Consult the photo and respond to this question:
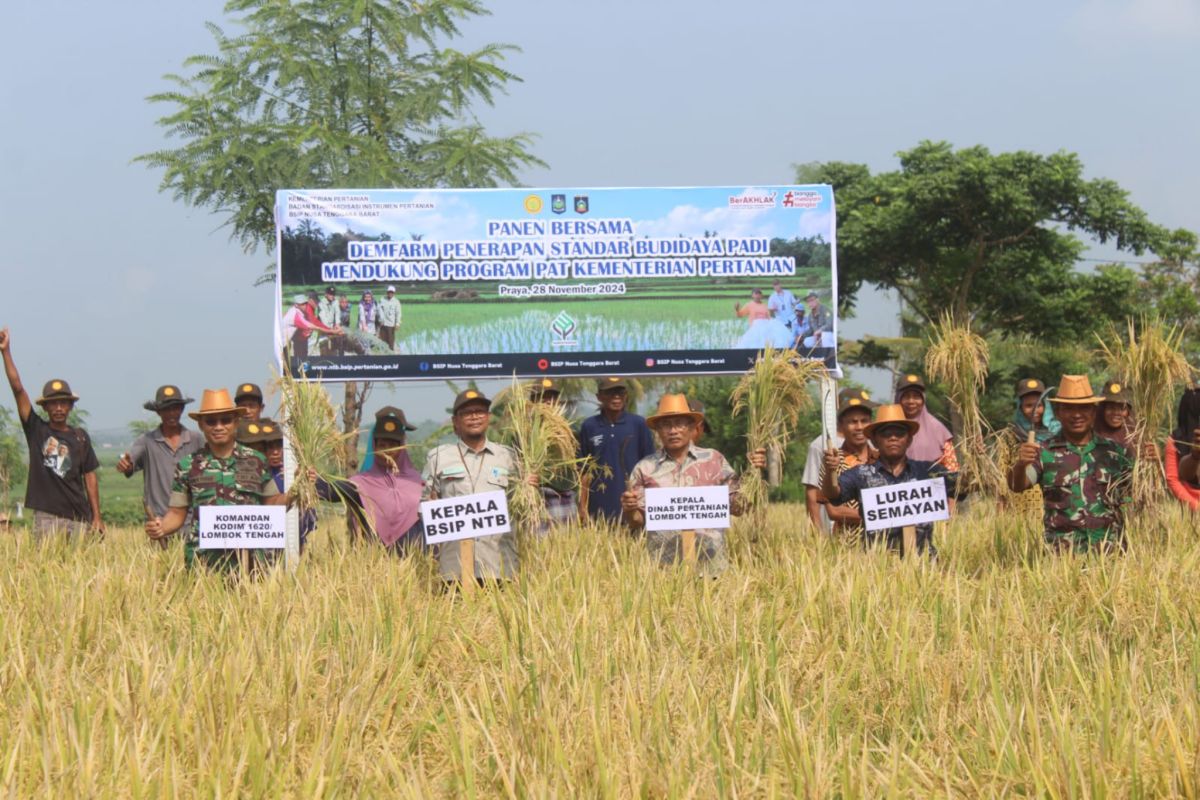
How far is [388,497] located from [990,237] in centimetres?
2558

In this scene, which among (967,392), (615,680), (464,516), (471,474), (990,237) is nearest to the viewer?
(615,680)

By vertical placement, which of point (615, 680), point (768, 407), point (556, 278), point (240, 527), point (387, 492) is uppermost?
point (556, 278)

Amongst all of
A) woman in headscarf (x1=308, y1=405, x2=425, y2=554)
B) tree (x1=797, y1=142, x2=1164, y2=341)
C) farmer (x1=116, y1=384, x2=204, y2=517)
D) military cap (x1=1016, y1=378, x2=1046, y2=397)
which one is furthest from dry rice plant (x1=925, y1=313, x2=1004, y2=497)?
tree (x1=797, y1=142, x2=1164, y2=341)

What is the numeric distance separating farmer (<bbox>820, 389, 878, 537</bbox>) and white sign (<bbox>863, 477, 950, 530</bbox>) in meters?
0.46

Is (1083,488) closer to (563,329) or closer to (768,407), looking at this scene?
(768,407)

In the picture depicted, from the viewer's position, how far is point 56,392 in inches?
348

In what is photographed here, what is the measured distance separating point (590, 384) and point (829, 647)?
1573 cm

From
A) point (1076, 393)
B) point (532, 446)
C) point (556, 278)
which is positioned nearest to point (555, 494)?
point (532, 446)

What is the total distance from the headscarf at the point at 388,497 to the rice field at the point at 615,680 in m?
0.61

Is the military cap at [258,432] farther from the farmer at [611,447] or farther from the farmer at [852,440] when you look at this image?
the farmer at [852,440]

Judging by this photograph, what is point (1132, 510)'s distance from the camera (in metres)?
6.79

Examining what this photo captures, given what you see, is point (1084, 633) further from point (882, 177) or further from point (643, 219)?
point (882, 177)

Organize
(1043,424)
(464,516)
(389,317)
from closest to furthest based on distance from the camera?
(464,516) → (1043,424) → (389,317)

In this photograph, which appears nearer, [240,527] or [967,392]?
[240,527]
